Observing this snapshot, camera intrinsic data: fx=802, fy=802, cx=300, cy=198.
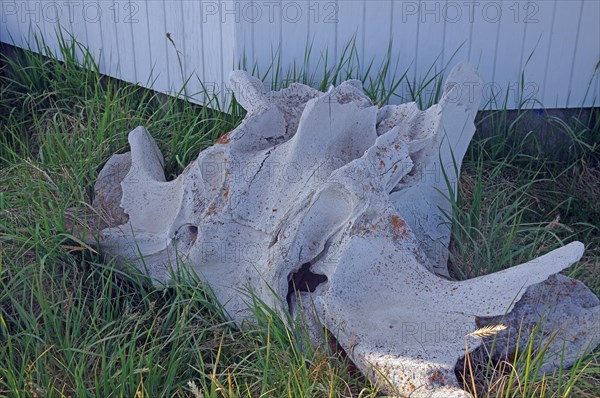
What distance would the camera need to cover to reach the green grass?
8.24ft

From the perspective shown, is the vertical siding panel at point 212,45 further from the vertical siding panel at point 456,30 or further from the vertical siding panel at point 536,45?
the vertical siding panel at point 536,45

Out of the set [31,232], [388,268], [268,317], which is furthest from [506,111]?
[31,232]

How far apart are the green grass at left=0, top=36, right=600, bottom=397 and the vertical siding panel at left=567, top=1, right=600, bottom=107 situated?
151mm

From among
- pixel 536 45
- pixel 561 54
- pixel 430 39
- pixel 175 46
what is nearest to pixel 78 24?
pixel 175 46

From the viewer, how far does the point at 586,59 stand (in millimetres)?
4328

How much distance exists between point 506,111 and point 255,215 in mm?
1756

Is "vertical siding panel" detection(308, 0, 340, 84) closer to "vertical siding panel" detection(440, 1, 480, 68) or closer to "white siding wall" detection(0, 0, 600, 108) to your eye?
"white siding wall" detection(0, 0, 600, 108)

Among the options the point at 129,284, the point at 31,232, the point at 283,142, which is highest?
the point at 283,142

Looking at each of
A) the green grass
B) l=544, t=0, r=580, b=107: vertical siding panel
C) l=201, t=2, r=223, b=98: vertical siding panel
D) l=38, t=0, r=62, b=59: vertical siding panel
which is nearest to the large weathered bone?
the green grass

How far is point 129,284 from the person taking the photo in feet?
10.4

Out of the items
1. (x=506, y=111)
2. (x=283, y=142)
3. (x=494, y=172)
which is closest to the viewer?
(x=283, y=142)

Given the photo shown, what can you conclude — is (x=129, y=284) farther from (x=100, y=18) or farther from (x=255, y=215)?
(x=100, y=18)

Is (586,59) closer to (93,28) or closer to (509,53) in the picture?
(509,53)

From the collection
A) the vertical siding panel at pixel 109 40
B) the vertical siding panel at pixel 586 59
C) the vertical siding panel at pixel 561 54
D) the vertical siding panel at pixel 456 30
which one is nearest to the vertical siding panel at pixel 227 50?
the vertical siding panel at pixel 109 40
